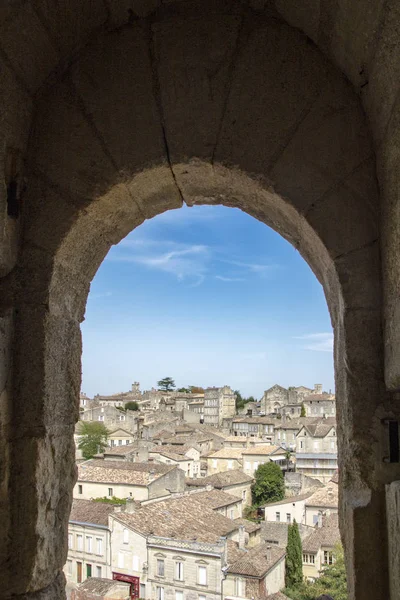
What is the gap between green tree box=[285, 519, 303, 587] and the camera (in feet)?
78.2

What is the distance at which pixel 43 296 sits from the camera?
1.85m

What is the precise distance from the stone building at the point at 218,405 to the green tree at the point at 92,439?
1619 centimetres

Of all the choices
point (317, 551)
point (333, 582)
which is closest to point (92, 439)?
point (317, 551)

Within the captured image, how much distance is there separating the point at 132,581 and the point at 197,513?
3826mm

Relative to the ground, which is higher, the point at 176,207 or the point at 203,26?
the point at 203,26

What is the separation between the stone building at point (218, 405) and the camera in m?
63.4

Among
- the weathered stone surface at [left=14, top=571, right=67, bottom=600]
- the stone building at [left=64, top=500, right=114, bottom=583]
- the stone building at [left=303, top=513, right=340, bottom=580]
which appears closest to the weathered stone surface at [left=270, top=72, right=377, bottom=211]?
the weathered stone surface at [left=14, top=571, right=67, bottom=600]

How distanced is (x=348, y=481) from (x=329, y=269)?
63 centimetres

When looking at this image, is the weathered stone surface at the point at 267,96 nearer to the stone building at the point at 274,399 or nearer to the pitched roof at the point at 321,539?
the pitched roof at the point at 321,539

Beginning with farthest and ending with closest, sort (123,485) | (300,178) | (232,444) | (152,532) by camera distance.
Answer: (232,444)
(123,485)
(152,532)
(300,178)

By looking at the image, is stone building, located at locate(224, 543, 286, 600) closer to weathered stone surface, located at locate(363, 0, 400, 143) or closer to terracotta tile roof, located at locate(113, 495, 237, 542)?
terracotta tile roof, located at locate(113, 495, 237, 542)

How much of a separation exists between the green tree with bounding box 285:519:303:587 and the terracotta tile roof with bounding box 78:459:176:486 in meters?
7.78

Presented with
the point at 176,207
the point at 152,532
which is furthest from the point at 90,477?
the point at 176,207

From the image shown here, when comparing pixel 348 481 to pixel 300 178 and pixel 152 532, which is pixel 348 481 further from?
pixel 152 532
